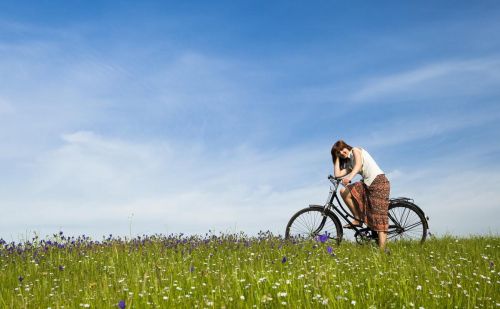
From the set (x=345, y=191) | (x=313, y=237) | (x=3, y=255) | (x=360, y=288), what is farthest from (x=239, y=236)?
(x=360, y=288)

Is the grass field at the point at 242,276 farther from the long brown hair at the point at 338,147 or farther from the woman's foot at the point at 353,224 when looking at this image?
the long brown hair at the point at 338,147

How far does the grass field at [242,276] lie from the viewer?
5238 mm

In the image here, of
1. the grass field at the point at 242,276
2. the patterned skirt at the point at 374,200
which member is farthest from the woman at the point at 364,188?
the grass field at the point at 242,276

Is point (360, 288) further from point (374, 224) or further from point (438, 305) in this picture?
point (374, 224)

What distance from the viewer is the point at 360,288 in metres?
5.83

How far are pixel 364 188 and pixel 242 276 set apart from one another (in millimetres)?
5051

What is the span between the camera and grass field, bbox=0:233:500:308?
5238mm

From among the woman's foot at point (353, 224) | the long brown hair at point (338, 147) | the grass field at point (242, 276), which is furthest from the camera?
the woman's foot at point (353, 224)

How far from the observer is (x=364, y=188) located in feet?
35.3

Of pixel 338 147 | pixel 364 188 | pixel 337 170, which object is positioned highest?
pixel 338 147

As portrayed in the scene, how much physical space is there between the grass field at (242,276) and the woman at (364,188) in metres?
0.65

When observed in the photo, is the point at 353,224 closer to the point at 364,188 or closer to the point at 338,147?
the point at 364,188

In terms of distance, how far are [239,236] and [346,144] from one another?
380cm

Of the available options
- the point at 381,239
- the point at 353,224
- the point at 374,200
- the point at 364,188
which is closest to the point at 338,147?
the point at 364,188
